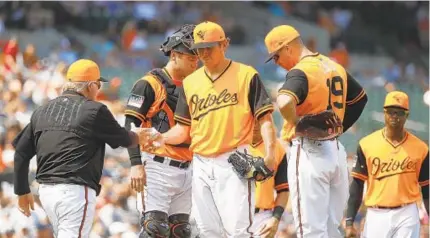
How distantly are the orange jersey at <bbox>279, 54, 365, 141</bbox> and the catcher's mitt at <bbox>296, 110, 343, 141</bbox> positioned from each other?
8cm

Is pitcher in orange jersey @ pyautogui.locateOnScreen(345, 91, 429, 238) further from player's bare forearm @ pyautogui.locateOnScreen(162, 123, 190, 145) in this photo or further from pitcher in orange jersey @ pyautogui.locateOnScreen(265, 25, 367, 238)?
player's bare forearm @ pyautogui.locateOnScreen(162, 123, 190, 145)

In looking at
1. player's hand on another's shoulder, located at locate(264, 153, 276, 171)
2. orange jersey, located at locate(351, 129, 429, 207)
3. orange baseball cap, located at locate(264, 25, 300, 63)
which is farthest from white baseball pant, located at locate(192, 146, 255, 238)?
orange jersey, located at locate(351, 129, 429, 207)

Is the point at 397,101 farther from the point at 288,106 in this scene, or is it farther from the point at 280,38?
the point at 288,106

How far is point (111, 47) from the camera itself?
54.4 feet

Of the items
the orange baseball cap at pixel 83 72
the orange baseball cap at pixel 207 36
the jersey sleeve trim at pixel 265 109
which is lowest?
the jersey sleeve trim at pixel 265 109

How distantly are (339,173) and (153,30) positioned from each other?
999 centimetres

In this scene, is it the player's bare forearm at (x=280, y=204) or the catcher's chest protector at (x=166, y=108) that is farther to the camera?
the player's bare forearm at (x=280, y=204)

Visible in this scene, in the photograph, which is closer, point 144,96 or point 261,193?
point 144,96

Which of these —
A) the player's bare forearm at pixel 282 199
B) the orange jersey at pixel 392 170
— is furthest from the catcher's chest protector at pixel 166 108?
the orange jersey at pixel 392 170

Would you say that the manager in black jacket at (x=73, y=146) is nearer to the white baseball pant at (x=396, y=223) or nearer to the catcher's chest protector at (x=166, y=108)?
the catcher's chest protector at (x=166, y=108)

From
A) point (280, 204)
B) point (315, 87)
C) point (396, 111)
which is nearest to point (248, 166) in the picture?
point (315, 87)

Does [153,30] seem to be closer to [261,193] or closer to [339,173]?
[261,193]

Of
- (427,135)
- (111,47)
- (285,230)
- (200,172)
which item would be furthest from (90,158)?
(111,47)

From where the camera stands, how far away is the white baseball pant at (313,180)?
7.15 m
